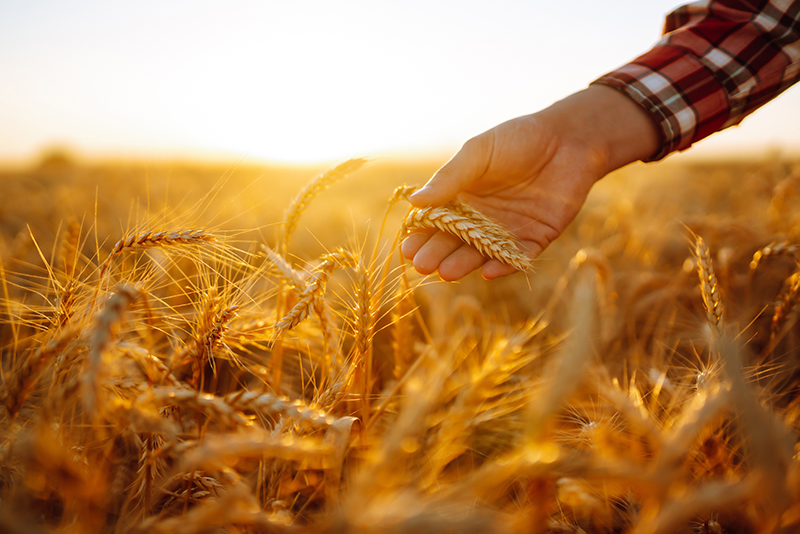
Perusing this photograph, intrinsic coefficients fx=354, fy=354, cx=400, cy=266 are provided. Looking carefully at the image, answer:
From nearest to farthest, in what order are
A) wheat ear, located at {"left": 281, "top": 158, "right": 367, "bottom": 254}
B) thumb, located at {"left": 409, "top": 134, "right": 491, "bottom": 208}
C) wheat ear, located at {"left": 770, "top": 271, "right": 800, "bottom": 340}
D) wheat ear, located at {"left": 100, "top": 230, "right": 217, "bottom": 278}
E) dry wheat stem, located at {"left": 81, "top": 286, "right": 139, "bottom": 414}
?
1. dry wheat stem, located at {"left": 81, "top": 286, "right": 139, "bottom": 414}
2. wheat ear, located at {"left": 100, "top": 230, "right": 217, "bottom": 278}
3. thumb, located at {"left": 409, "top": 134, "right": 491, "bottom": 208}
4. wheat ear, located at {"left": 770, "top": 271, "right": 800, "bottom": 340}
5. wheat ear, located at {"left": 281, "top": 158, "right": 367, "bottom": 254}

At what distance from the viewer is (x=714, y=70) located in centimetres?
203

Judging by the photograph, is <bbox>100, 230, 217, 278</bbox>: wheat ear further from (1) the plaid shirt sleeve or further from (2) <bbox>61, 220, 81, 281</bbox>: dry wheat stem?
(1) the plaid shirt sleeve

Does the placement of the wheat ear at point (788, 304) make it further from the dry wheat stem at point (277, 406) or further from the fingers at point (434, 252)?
the dry wheat stem at point (277, 406)

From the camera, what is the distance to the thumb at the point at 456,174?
1.41m

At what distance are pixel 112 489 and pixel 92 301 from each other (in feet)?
1.98

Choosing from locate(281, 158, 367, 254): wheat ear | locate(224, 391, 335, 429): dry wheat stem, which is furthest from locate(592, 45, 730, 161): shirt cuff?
locate(224, 391, 335, 429): dry wheat stem

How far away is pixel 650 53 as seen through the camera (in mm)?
2156

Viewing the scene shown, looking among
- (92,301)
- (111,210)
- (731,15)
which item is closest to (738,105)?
(731,15)

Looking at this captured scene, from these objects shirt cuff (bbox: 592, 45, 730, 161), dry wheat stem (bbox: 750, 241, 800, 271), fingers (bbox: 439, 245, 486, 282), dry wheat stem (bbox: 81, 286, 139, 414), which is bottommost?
dry wheat stem (bbox: 750, 241, 800, 271)

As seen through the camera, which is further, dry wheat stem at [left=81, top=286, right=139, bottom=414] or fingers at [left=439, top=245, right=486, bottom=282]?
fingers at [left=439, top=245, right=486, bottom=282]

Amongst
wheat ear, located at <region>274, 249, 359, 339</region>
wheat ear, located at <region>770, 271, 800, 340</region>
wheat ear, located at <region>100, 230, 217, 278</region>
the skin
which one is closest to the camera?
wheat ear, located at <region>274, 249, 359, 339</region>

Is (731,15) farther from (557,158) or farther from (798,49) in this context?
(557,158)

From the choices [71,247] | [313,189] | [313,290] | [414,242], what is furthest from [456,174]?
[71,247]

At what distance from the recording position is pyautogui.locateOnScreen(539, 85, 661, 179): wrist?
210cm
